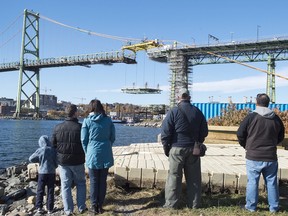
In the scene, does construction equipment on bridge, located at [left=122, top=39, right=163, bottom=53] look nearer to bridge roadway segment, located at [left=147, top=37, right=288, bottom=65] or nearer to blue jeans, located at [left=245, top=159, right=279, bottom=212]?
bridge roadway segment, located at [left=147, top=37, right=288, bottom=65]

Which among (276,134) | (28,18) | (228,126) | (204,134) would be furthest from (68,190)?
(28,18)

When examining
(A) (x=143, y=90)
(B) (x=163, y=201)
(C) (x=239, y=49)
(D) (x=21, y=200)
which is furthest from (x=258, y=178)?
(A) (x=143, y=90)

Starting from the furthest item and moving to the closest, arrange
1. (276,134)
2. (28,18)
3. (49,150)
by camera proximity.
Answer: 1. (28,18)
2. (49,150)
3. (276,134)

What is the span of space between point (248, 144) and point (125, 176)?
1991 millimetres

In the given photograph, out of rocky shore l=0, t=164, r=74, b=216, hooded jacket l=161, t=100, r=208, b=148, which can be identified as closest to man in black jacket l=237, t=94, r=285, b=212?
hooded jacket l=161, t=100, r=208, b=148

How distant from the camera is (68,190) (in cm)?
536

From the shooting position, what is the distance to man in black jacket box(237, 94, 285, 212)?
477 cm

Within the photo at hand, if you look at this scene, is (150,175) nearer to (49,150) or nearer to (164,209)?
(164,209)

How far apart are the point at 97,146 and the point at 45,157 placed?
1101 mm

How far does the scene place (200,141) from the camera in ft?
16.5

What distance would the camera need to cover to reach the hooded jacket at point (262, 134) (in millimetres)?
4770

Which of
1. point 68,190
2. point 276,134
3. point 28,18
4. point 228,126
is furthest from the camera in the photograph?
point 28,18

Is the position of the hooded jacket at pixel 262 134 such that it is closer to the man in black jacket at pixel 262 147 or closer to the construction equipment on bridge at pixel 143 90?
the man in black jacket at pixel 262 147

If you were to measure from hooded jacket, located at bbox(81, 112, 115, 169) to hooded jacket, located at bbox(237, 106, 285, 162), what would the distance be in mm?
1780
